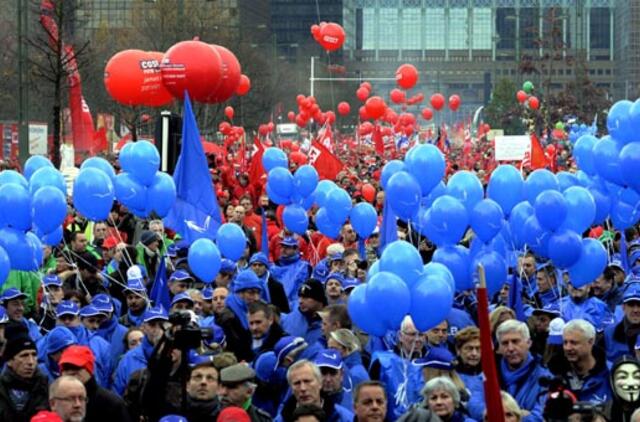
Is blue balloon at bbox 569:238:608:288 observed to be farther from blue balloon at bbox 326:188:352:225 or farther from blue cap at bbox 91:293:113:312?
blue balloon at bbox 326:188:352:225

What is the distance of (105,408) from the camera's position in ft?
28.2

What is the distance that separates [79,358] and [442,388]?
1839 mm

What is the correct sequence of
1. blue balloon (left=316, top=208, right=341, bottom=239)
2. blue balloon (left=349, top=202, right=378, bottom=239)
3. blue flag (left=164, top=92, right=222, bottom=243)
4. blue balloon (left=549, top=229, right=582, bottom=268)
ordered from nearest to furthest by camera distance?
1. blue balloon (left=549, top=229, right=582, bottom=268)
2. blue balloon (left=349, top=202, right=378, bottom=239)
3. blue balloon (left=316, top=208, right=341, bottom=239)
4. blue flag (left=164, top=92, right=222, bottom=243)

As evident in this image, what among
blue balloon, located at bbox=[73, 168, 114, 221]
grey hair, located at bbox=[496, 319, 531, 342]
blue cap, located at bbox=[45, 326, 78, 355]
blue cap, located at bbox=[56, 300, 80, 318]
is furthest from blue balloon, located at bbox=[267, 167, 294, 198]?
grey hair, located at bbox=[496, 319, 531, 342]

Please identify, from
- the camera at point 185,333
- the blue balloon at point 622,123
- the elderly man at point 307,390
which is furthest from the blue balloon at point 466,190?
the camera at point 185,333

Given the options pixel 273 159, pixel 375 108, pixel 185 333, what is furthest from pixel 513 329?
pixel 375 108

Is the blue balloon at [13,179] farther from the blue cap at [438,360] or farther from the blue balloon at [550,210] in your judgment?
the blue cap at [438,360]

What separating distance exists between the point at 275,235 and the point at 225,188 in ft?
18.7

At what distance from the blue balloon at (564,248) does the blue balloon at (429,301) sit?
250 cm

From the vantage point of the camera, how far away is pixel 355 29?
144 metres

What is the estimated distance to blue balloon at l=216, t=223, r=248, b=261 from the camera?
14156 millimetres

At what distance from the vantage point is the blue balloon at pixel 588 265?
39.4 ft

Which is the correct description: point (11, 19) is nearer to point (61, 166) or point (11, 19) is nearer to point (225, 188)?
point (61, 166)

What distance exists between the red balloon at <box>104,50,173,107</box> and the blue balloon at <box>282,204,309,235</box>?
4788mm
